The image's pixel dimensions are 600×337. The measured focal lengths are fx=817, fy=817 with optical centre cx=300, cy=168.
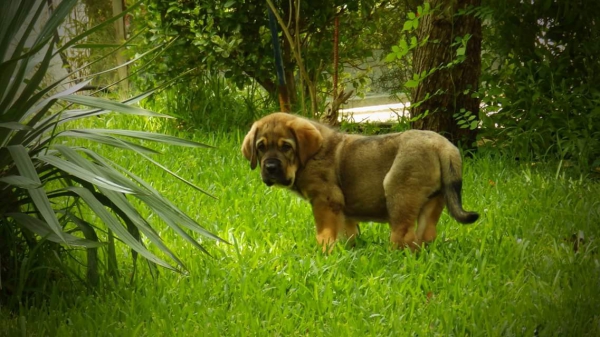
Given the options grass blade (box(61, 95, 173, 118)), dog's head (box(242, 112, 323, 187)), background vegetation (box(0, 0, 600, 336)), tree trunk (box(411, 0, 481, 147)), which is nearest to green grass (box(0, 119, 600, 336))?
background vegetation (box(0, 0, 600, 336))

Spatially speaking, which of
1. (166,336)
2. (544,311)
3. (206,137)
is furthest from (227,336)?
(206,137)

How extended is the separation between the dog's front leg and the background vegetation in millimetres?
109

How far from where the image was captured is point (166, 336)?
3.67 meters

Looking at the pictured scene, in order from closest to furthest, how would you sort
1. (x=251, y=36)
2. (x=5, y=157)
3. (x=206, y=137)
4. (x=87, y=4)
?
(x=5, y=157) → (x=206, y=137) → (x=251, y=36) → (x=87, y=4)

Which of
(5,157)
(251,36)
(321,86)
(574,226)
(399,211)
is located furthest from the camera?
(321,86)

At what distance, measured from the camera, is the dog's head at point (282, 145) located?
4.95 metres

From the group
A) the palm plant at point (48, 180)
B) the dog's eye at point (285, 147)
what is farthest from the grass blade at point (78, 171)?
the dog's eye at point (285, 147)

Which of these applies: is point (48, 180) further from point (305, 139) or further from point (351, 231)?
point (351, 231)

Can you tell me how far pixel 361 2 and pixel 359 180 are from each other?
170 inches

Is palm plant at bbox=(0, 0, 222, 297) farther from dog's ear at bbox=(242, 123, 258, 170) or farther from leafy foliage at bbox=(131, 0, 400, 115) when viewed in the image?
Answer: leafy foliage at bbox=(131, 0, 400, 115)

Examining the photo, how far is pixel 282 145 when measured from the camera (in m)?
5.00

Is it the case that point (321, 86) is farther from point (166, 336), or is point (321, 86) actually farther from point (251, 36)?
point (166, 336)

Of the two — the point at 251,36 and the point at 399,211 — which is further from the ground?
the point at 251,36

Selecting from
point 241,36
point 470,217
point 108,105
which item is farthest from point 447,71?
point 108,105
